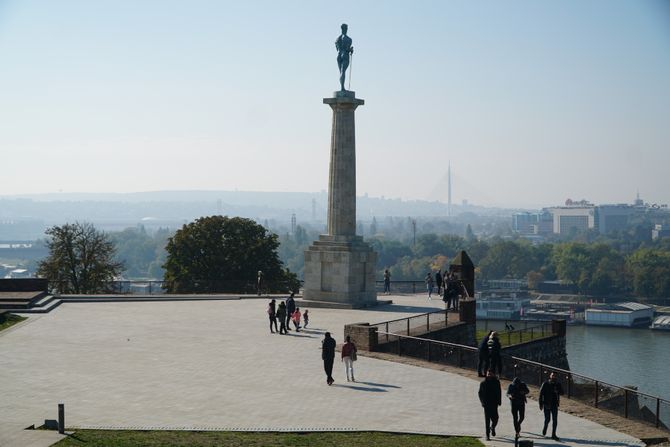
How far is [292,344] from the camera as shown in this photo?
2869 cm

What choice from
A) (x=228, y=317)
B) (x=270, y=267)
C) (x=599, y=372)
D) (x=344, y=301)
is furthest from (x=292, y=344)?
(x=599, y=372)

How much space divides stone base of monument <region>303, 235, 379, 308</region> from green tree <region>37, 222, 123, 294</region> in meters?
17.9

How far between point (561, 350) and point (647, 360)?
49714 mm

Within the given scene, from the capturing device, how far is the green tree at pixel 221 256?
53.0 meters

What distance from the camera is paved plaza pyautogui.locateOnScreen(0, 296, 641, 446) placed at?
18828 millimetres

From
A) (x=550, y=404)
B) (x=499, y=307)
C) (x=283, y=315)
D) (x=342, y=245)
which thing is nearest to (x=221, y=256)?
(x=342, y=245)


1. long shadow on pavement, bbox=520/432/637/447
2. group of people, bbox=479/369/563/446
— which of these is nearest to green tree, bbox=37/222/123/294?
group of people, bbox=479/369/563/446

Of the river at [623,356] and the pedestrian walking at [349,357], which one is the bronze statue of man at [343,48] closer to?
the pedestrian walking at [349,357]

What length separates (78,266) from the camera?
54500 mm

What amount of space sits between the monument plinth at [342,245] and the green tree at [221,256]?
1268 centimetres

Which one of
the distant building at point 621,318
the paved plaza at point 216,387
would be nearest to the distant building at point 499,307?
the distant building at point 621,318

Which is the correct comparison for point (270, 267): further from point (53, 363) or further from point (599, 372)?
point (599, 372)

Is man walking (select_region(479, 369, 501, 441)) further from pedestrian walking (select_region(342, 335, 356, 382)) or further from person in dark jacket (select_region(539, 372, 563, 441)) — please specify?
pedestrian walking (select_region(342, 335, 356, 382))

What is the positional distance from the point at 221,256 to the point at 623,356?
5107 centimetres
